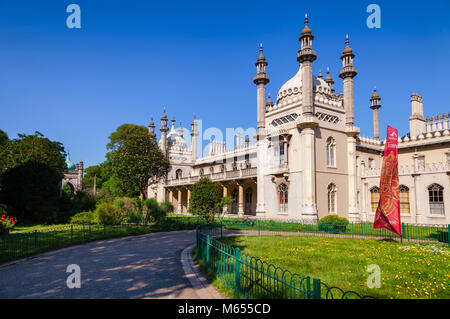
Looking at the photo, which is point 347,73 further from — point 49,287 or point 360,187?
point 49,287

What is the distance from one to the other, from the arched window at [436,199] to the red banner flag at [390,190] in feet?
38.6

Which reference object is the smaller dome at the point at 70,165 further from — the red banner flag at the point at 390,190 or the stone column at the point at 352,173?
the red banner flag at the point at 390,190

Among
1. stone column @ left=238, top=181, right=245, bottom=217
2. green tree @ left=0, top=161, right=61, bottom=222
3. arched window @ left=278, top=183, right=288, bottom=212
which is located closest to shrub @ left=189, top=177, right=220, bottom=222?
arched window @ left=278, top=183, right=288, bottom=212

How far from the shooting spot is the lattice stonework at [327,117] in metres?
24.8

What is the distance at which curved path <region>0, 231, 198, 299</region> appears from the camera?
661cm

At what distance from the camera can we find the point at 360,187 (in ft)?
88.4

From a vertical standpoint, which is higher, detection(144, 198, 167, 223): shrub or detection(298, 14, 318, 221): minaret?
detection(298, 14, 318, 221): minaret

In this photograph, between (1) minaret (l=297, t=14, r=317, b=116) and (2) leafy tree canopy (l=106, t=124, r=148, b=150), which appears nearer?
(1) minaret (l=297, t=14, r=317, b=116)

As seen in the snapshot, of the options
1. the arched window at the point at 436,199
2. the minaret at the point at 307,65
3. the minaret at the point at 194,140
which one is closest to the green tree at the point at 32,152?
the minaret at the point at 194,140

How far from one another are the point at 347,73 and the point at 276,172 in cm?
1135

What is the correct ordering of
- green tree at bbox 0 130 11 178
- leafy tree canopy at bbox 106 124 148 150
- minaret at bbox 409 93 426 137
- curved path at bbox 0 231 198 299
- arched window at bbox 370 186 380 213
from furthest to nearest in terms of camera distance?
leafy tree canopy at bbox 106 124 148 150 < minaret at bbox 409 93 426 137 < green tree at bbox 0 130 11 178 < arched window at bbox 370 186 380 213 < curved path at bbox 0 231 198 299

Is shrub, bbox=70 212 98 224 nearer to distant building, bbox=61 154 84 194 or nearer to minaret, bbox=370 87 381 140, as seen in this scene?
minaret, bbox=370 87 381 140

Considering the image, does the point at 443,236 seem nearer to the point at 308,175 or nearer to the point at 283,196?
the point at 308,175

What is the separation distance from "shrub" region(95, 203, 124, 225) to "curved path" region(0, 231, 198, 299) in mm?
8437
